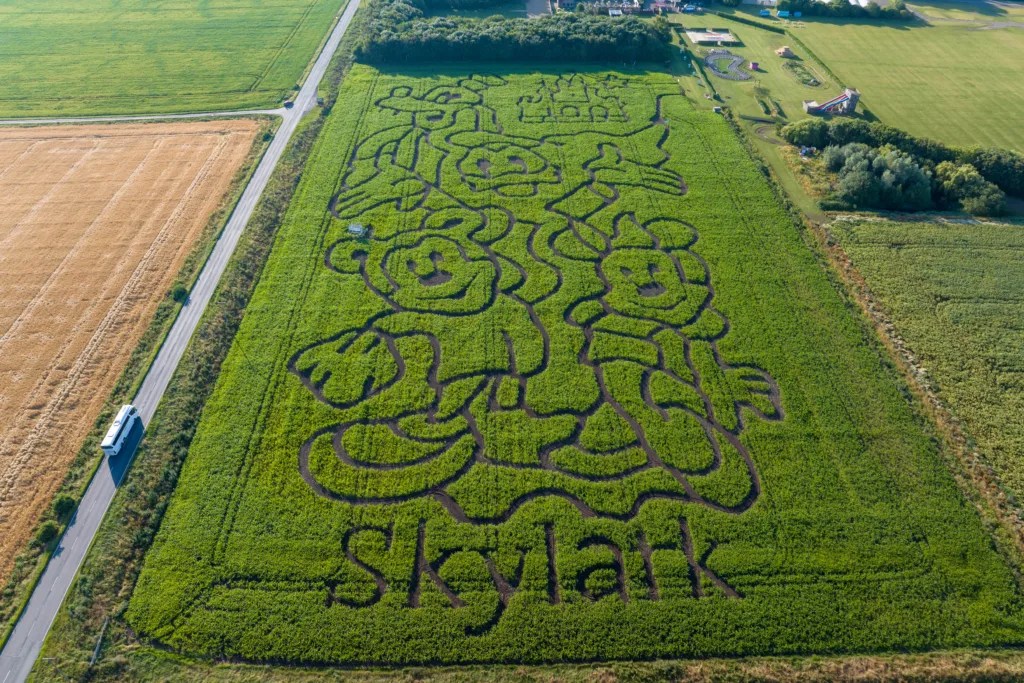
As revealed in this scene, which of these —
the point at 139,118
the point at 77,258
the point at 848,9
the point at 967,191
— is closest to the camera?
the point at 77,258

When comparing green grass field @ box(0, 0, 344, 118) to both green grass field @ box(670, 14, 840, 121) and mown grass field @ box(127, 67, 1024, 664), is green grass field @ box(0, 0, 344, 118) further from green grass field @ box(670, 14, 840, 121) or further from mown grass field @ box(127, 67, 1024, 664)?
green grass field @ box(670, 14, 840, 121)

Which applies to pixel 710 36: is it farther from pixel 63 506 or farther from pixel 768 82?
pixel 63 506

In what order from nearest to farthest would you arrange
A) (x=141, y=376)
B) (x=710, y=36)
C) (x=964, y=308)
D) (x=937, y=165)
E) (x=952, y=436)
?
(x=952, y=436), (x=141, y=376), (x=964, y=308), (x=937, y=165), (x=710, y=36)

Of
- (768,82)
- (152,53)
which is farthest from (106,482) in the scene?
(768,82)

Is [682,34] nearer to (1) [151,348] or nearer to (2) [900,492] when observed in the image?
(2) [900,492]

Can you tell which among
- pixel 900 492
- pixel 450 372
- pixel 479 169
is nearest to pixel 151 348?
pixel 450 372

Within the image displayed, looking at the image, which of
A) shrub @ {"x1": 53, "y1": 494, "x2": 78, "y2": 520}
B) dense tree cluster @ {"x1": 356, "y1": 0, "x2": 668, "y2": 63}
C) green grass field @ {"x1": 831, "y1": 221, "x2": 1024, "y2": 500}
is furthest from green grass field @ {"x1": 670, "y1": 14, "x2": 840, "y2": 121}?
shrub @ {"x1": 53, "y1": 494, "x2": 78, "y2": 520}

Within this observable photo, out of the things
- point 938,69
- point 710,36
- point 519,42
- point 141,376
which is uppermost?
point 938,69
